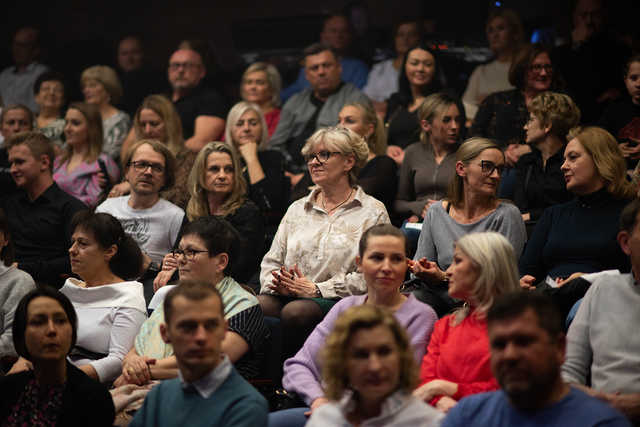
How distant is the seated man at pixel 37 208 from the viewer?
4.45 metres

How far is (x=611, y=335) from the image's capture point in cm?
264

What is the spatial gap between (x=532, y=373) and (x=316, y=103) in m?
3.65

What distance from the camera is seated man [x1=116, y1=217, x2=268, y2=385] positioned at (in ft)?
9.94

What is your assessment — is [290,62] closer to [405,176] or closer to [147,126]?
[147,126]

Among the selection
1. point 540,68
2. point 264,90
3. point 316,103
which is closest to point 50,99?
point 264,90

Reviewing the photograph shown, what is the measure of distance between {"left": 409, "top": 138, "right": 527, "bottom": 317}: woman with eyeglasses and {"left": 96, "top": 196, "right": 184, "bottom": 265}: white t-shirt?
1318mm

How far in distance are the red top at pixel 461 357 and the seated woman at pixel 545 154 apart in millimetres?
1483

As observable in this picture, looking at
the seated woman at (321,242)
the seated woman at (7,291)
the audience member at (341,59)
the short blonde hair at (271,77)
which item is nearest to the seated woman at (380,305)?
the seated woman at (321,242)

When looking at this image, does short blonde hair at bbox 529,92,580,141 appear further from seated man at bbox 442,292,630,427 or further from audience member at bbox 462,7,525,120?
seated man at bbox 442,292,630,427

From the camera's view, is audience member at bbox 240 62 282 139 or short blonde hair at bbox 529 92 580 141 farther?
audience member at bbox 240 62 282 139

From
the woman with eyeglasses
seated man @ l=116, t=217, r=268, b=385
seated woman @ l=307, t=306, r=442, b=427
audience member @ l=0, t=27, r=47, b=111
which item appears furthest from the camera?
audience member @ l=0, t=27, r=47, b=111

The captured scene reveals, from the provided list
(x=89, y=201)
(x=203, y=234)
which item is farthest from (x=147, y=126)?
(x=203, y=234)

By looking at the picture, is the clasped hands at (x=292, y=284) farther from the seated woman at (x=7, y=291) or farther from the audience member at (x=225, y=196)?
the seated woman at (x=7, y=291)

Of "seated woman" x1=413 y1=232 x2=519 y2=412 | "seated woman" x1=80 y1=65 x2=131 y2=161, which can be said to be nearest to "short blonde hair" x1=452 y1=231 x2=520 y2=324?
"seated woman" x1=413 y1=232 x2=519 y2=412
